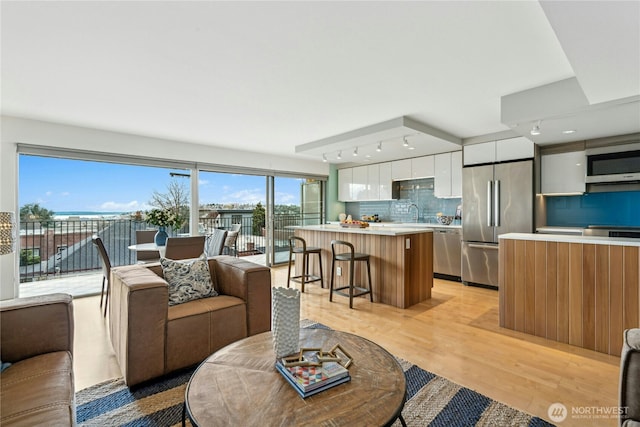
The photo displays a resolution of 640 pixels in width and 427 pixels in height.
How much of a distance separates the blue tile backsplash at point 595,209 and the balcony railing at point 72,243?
5.07 m

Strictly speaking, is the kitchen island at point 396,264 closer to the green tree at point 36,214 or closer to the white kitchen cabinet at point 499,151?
the white kitchen cabinet at point 499,151

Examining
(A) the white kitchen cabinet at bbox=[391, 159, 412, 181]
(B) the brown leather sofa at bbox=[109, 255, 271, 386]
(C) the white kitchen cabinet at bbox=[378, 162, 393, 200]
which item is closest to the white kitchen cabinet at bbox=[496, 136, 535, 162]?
(A) the white kitchen cabinet at bbox=[391, 159, 412, 181]

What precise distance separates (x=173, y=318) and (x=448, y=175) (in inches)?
187

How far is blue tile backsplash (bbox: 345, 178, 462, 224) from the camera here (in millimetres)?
5707

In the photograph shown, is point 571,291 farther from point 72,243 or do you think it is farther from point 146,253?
point 72,243

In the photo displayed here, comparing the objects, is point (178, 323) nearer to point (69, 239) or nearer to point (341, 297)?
point (341, 297)

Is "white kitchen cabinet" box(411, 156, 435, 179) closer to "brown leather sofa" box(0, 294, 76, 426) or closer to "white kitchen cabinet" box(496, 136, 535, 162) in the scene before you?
"white kitchen cabinet" box(496, 136, 535, 162)

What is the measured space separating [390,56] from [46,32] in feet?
7.79

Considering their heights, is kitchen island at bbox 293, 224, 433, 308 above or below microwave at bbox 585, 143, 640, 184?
below

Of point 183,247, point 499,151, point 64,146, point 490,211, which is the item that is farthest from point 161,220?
point 499,151

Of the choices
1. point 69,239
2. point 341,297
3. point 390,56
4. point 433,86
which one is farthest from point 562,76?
point 69,239

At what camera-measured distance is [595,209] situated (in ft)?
13.9

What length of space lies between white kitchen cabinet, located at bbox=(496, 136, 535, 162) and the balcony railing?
4514mm

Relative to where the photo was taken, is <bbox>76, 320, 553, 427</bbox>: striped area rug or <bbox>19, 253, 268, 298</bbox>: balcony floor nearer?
<bbox>76, 320, 553, 427</bbox>: striped area rug
